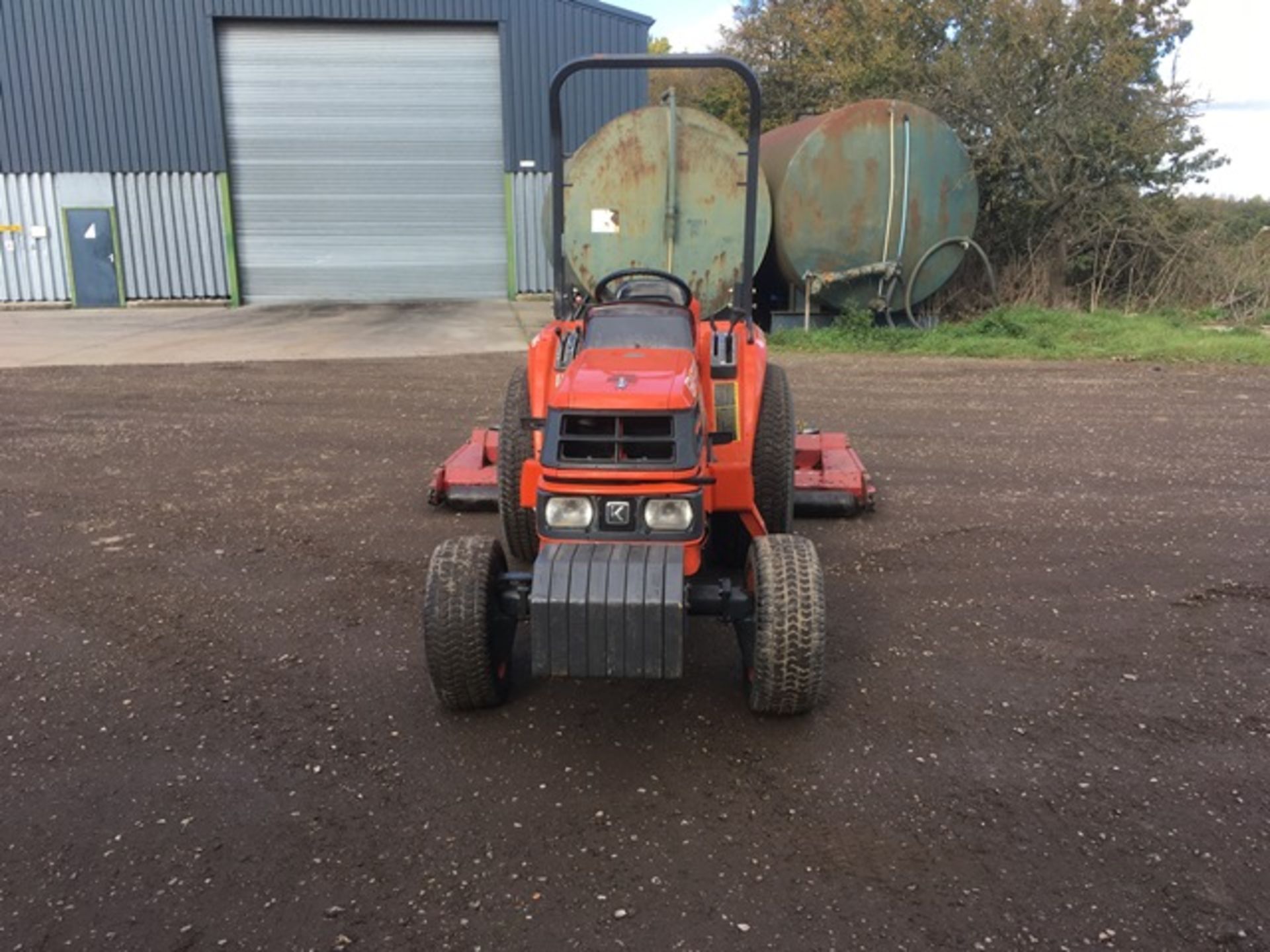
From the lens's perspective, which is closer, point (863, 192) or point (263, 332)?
point (863, 192)

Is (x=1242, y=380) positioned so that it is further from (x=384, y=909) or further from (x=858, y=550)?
(x=384, y=909)

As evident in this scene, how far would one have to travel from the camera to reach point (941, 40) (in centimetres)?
1862

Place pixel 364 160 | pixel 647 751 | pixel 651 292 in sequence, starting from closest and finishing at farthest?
pixel 647 751 < pixel 651 292 < pixel 364 160

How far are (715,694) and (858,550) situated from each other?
1851 mm

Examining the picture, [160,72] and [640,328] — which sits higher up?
[160,72]

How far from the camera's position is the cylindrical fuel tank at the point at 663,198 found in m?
11.8

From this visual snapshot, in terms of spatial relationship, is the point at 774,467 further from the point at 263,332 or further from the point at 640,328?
the point at 263,332

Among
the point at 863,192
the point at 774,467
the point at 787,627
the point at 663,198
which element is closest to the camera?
the point at 787,627

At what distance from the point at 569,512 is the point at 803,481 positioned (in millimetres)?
2739

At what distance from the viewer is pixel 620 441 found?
362 centimetres

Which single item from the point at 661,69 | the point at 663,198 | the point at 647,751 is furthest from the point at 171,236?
the point at 647,751

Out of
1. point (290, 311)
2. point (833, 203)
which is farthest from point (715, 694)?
point (290, 311)

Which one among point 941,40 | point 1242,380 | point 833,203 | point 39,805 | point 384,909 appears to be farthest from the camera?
point 941,40

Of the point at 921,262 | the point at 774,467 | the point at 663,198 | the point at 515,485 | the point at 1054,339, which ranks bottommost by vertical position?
the point at 1054,339
